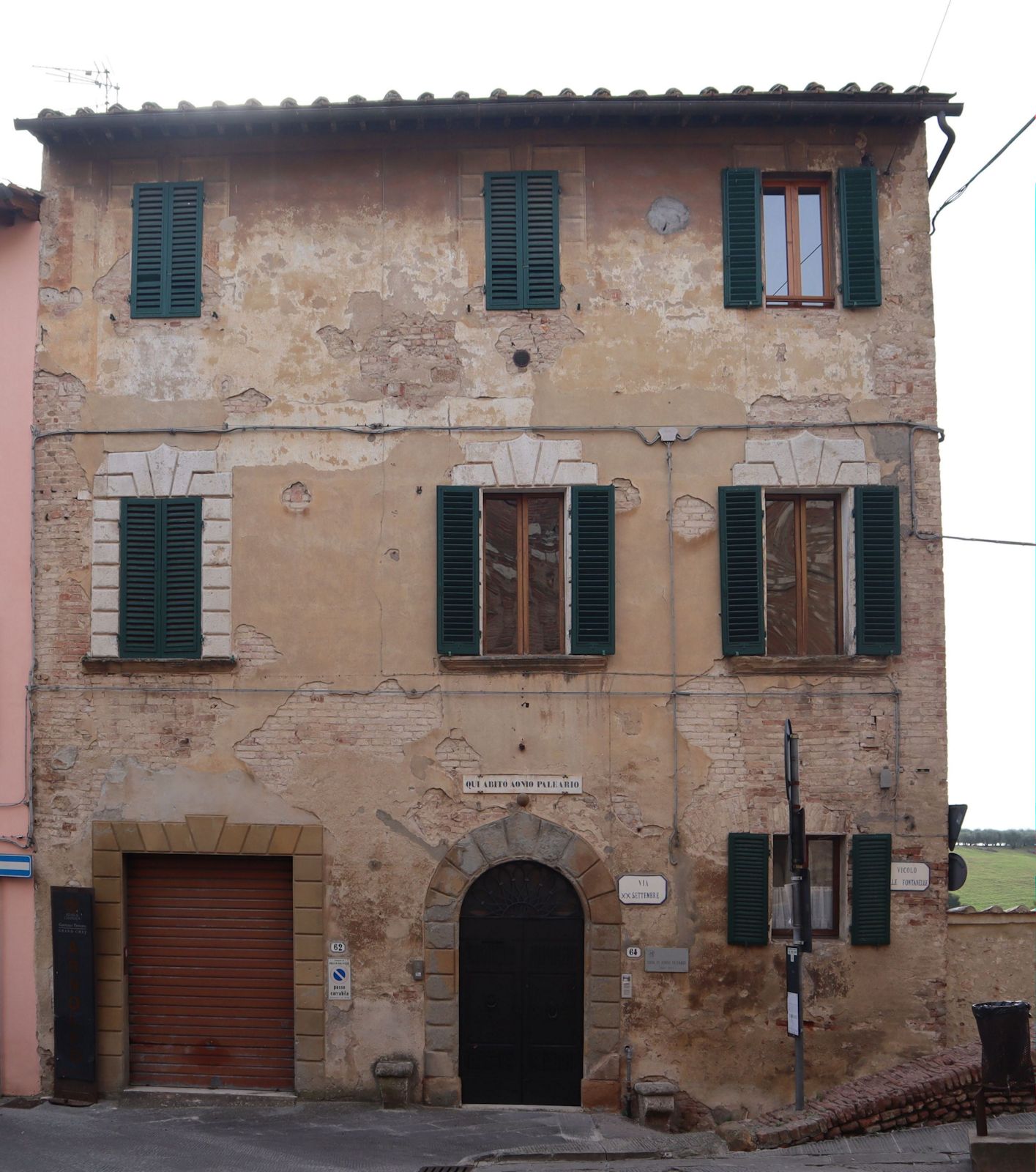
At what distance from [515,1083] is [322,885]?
2.70 metres

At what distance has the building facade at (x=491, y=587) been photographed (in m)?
11.1

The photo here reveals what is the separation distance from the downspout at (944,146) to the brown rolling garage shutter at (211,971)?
9773 mm

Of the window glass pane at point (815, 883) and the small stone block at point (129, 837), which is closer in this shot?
the window glass pane at point (815, 883)

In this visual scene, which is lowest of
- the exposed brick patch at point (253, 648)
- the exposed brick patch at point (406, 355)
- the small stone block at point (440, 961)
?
the small stone block at point (440, 961)

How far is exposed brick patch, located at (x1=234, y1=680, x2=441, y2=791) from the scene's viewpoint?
1120 cm

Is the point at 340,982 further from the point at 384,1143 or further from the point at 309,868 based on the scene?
the point at 384,1143

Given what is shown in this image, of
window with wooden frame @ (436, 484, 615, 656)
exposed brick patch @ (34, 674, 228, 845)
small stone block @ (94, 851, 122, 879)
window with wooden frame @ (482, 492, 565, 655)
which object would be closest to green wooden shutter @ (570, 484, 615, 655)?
window with wooden frame @ (436, 484, 615, 656)

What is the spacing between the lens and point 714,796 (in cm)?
1109

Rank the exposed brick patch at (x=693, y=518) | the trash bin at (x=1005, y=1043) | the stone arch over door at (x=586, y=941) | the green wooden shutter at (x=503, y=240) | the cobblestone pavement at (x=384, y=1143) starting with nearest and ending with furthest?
1. the trash bin at (x=1005, y=1043)
2. the cobblestone pavement at (x=384, y=1143)
3. the stone arch over door at (x=586, y=941)
4. the exposed brick patch at (x=693, y=518)
5. the green wooden shutter at (x=503, y=240)

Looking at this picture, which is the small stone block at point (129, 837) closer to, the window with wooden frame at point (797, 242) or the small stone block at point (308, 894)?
the small stone block at point (308, 894)

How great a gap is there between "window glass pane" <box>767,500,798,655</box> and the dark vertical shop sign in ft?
24.0

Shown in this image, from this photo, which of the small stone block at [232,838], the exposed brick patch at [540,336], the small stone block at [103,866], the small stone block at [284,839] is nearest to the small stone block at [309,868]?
the small stone block at [284,839]

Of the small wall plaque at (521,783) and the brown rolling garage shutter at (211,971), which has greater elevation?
the small wall plaque at (521,783)

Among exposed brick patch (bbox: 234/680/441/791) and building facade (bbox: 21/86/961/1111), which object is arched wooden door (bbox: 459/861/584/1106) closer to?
building facade (bbox: 21/86/961/1111)
